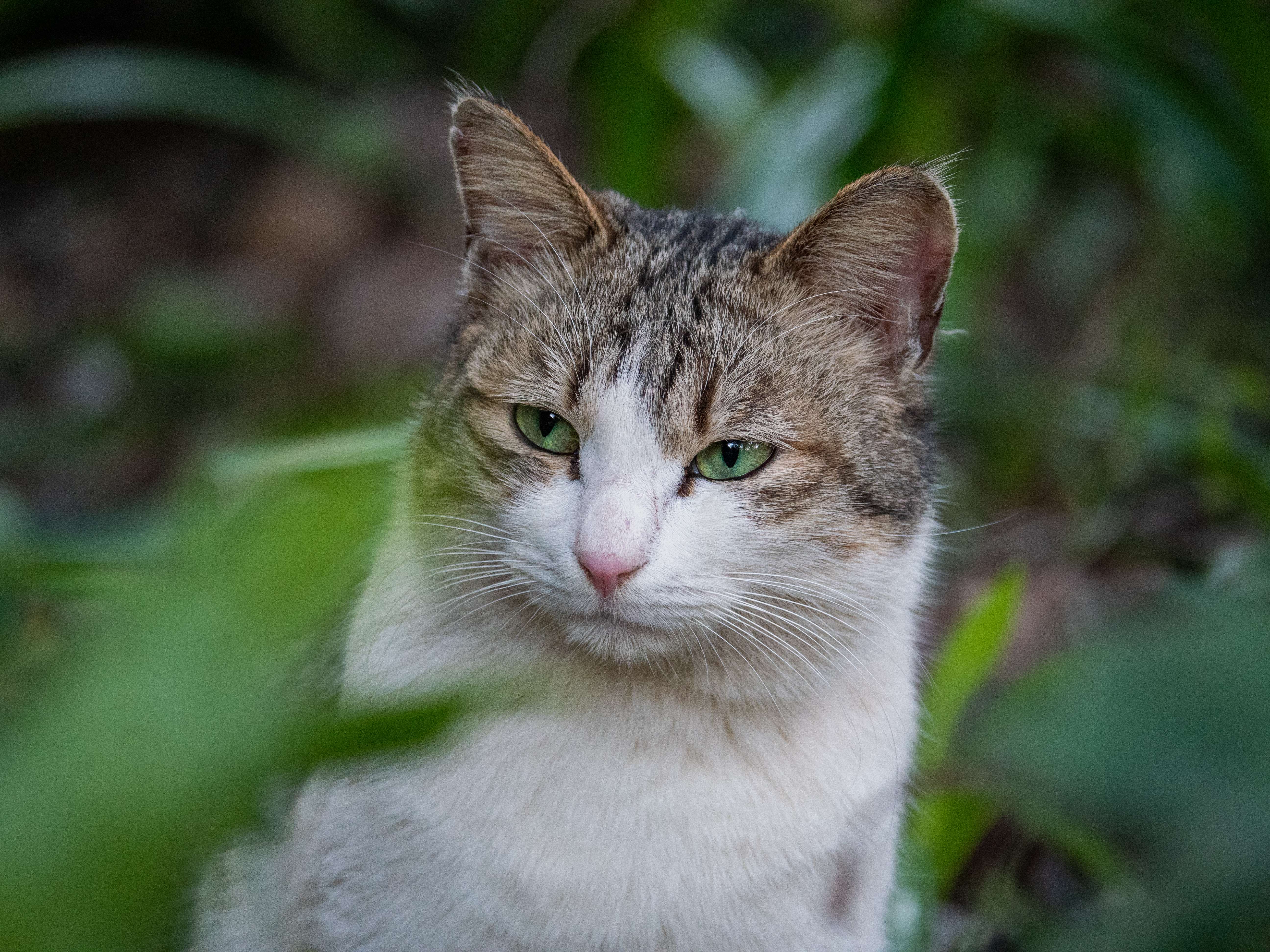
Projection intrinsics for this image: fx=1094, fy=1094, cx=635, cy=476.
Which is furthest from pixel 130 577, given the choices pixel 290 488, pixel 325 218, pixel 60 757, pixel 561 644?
pixel 325 218

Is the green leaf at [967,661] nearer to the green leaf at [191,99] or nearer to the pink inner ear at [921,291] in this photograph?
the pink inner ear at [921,291]

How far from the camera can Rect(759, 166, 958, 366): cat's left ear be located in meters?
1.38

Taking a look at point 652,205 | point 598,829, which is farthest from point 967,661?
point 652,205

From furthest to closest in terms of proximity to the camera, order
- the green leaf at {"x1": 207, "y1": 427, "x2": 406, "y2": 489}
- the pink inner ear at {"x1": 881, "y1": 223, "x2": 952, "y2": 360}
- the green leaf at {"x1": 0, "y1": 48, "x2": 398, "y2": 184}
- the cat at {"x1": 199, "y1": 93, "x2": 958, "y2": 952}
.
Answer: the green leaf at {"x1": 0, "y1": 48, "x2": 398, "y2": 184}
the green leaf at {"x1": 207, "y1": 427, "x2": 406, "y2": 489}
the pink inner ear at {"x1": 881, "y1": 223, "x2": 952, "y2": 360}
the cat at {"x1": 199, "y1": 93, "x2": 958, "y2": 952}

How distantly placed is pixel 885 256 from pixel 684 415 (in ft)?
1.19

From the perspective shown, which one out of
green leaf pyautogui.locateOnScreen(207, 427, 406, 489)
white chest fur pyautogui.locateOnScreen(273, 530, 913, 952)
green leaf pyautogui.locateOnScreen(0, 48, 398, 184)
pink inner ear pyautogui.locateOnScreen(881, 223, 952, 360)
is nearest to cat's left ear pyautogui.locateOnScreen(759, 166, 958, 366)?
pink inner ear pyautogui.locateOnScreen(881, 223, 952, 360)

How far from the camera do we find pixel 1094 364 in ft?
11.6

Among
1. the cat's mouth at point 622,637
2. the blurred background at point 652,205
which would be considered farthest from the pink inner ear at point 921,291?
the cat's mouth at point 622,637

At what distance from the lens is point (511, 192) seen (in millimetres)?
1574

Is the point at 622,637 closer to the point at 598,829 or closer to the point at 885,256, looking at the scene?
the point at 598,829

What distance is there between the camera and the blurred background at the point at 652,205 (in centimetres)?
46

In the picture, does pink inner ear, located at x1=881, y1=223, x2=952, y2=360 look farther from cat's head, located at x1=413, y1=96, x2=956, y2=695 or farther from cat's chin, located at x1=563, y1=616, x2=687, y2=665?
cat's chin, located at x1=563, y1=616, x2=687, y2=665

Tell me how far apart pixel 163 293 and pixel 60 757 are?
13.2 feet

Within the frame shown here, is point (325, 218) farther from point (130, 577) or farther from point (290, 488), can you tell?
point (290, 488)
